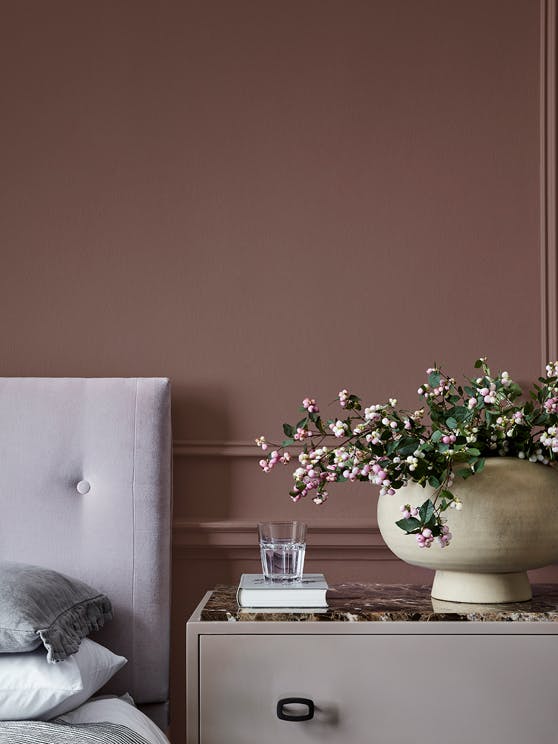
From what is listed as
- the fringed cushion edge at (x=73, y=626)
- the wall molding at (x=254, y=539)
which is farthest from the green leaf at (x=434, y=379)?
the fringed cushion edge at (x=73, y=626)

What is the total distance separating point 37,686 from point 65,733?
0.34ft

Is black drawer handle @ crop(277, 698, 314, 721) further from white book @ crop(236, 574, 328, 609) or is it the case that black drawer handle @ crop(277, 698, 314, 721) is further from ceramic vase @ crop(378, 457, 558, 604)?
ceramic vase @ crop(378, 457, 558, 604)

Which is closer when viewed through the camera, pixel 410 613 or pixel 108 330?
pixel 410 613

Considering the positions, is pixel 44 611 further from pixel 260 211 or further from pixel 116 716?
pixel 260 211

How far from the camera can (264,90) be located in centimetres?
189

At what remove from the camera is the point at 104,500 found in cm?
170

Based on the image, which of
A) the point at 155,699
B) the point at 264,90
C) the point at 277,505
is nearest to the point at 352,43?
the point at 264,90

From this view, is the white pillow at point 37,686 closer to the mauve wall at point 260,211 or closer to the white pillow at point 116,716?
the white pillow at point 116,716

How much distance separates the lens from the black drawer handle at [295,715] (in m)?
1.35

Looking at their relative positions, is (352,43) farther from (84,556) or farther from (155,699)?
(155,699)

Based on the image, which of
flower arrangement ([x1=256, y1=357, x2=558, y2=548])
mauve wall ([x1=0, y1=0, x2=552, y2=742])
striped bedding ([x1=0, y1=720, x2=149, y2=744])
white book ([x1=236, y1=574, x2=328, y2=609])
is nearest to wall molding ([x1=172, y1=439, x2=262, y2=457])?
mauve wall ([x1=0, y1=0, x2=552, y2=742])

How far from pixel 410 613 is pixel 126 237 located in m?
0.99

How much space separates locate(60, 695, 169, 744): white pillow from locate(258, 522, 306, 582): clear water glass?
Result: 0.31 metres

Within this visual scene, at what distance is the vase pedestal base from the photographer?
147 cm
